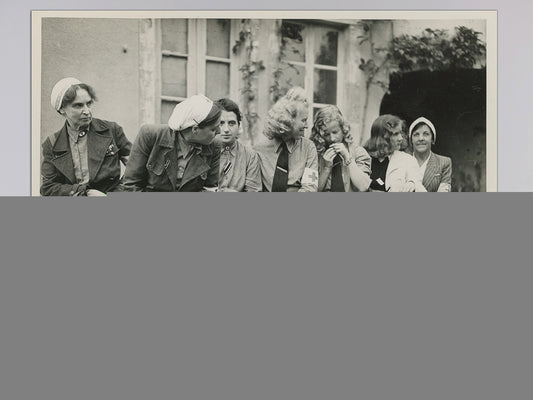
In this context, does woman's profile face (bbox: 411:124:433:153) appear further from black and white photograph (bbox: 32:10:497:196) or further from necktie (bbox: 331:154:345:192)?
necktie (bbox: 331:154:345:192)

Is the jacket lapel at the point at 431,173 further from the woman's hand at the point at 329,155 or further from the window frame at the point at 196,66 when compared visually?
the window frame at the point at 196,66

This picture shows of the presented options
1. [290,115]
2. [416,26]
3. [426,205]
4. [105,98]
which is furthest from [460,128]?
[426,205]

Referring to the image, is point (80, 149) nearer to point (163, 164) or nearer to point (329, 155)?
point (163, 164)

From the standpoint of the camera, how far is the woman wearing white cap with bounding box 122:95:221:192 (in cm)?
622

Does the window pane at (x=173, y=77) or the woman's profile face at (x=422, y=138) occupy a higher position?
the window pane at (x=173, y=77)

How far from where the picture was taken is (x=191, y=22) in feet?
20.0

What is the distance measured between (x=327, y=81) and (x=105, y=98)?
5.66ft

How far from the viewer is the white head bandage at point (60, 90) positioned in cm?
623

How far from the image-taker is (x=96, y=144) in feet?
20.9

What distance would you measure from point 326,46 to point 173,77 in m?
1.20

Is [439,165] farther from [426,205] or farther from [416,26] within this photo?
[426,205]

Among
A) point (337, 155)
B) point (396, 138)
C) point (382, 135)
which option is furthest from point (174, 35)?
point (396, 138)

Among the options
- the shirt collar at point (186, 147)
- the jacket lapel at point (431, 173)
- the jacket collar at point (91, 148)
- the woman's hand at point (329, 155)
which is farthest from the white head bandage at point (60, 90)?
the jacket lapel at point (431, 173)

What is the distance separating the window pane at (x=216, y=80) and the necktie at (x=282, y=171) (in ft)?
2.06
